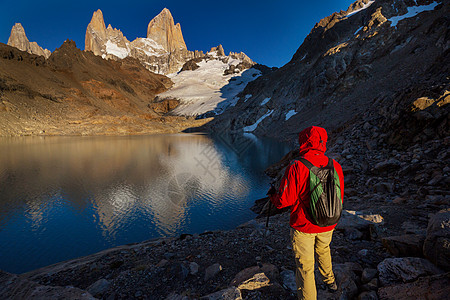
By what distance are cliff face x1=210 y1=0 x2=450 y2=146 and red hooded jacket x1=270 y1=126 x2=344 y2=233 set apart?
9.94 m

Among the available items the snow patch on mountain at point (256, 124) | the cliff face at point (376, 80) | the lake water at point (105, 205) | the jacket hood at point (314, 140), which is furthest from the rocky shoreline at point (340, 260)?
the snow patch on mountain at point (256, 124)

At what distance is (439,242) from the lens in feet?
8.79

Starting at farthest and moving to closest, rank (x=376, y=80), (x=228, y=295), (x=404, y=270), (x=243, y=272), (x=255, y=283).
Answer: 1. (x=376, y=80)
2. (x=243, y=272)
3. (x=255, y=283)
4. (x=228, y=295)
5. (x=404, y=270)

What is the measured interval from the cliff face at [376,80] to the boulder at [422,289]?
381 inches

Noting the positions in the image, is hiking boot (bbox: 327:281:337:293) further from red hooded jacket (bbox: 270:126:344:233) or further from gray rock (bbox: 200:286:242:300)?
gray rock (bbox: 200:286:242:300)

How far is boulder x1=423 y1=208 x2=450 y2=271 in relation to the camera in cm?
260

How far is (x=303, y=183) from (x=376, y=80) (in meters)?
39.5

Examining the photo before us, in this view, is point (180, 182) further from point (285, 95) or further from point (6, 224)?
point (285, 95)

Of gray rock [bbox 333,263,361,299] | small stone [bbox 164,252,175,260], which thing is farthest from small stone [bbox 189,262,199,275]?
gray rock [bbox 333,263,361,299]

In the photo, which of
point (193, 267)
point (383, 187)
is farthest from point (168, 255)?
point (383, 187)

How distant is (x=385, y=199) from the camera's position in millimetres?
7715

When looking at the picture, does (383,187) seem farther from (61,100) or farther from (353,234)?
(61,100)

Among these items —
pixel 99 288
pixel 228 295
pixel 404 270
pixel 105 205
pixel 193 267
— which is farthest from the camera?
pixel 105 205

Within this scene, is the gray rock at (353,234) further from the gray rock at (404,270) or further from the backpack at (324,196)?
the backpack at (324,196)
